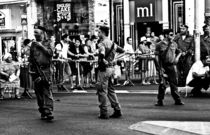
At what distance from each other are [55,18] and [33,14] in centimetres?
218

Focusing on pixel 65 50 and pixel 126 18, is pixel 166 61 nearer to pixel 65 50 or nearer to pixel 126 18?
pixel 65 50

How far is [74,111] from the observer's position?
45.9ft

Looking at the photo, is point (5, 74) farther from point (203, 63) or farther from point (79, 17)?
point (79, 17)

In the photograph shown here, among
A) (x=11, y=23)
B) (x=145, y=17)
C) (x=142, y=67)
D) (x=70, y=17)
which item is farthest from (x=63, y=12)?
(x=142, y=67)

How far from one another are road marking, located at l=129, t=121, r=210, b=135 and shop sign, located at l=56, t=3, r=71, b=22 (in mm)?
24279

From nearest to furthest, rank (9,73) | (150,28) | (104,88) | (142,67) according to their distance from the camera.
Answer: (104,88) → (9,73) → (142,67) → (150,28)

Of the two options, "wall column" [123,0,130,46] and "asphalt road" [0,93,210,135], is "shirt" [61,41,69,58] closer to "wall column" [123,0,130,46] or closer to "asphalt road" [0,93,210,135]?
"asphalt road" [0,93,210,135]

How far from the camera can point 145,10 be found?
32.7 m

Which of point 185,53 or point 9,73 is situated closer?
point 9,73

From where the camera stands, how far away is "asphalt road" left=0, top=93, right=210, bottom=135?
10.9 metres

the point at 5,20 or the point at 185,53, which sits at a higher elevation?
the point at 5,20

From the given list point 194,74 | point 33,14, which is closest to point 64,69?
point 194,74

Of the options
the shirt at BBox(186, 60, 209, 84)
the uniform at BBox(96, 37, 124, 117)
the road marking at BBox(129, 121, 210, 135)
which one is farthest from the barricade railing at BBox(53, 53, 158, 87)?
the road marking at BBox(129, 121, 210, 135)

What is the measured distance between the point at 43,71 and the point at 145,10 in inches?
819
